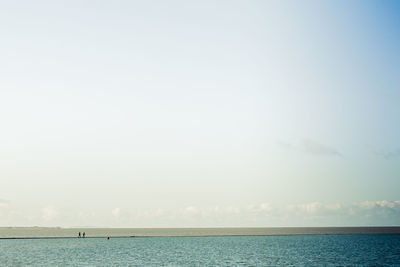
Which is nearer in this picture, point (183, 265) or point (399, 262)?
point (183, 265)

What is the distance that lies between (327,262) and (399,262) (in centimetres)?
1603

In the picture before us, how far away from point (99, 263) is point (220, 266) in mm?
23997

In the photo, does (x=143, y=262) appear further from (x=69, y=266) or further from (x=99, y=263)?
(x=69, y=266)

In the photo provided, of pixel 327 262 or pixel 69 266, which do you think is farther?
pixel 327 262

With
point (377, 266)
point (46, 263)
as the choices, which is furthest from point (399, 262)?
point (46, 263)

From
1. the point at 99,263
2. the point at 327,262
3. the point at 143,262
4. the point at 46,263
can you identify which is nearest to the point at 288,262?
the point at 327,262

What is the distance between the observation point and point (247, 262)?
78.3 metres

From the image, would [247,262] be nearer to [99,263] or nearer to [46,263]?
[99,263]

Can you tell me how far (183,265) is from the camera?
73.5 meters

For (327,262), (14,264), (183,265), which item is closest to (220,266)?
(183,265)

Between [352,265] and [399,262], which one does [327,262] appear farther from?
[399,262]

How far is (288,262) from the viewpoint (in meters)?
78.8

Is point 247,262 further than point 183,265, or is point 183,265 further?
point 247,262

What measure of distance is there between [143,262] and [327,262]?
126 feet
